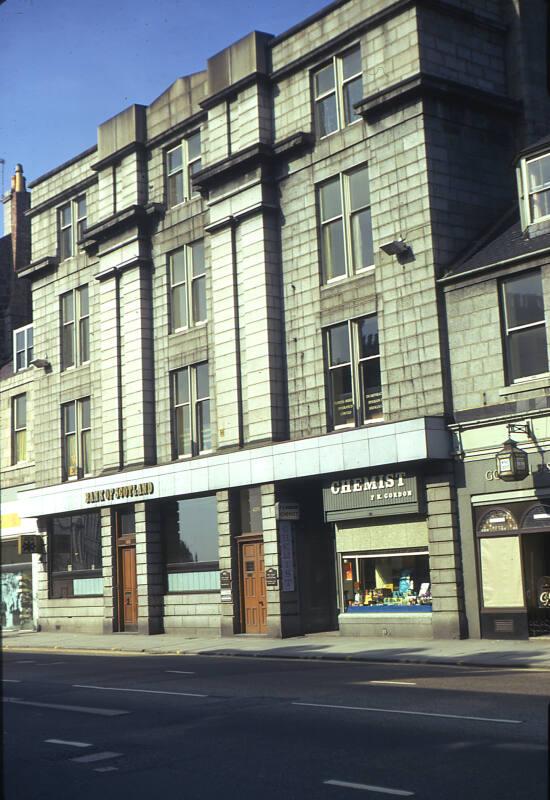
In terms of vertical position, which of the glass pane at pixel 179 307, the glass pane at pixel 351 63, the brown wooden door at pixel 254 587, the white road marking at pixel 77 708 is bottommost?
the white road marking at pixel 77 708

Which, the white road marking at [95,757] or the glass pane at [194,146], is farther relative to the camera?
the glass pane at [194,146]

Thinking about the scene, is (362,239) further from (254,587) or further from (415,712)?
(415,712)

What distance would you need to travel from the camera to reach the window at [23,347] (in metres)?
45.9

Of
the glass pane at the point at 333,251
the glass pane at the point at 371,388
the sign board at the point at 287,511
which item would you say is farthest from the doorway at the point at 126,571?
the glass pane at the point at 333,251

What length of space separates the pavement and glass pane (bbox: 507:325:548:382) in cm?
615

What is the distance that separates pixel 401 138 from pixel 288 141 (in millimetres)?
4233

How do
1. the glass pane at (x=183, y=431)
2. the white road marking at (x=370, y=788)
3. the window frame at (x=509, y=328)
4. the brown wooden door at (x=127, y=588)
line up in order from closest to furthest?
1. the white road marking at (x=370, y=788)
2. the window frame at (x=509, y=328)
3. the glass pane at (x=183, y=431)
4. the brown wooden door at (x=127, y=588)

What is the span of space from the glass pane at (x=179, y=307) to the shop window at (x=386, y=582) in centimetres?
1064

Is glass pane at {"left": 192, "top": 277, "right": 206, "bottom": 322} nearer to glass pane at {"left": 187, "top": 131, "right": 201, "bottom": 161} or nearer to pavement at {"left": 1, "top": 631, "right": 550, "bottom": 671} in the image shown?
glass pane at {"left": 187, "top": 131, "right": 201, "bottom": 161}

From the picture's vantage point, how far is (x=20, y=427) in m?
45.4

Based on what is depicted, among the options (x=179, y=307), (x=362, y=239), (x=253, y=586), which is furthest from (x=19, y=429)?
(x=362, y=239)

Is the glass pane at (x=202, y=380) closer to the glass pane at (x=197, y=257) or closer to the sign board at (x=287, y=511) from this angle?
the glass pane at (x=197, y=257)

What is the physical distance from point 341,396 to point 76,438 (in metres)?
14.7

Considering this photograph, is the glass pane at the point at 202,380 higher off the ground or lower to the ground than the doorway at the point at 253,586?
higher
